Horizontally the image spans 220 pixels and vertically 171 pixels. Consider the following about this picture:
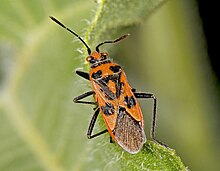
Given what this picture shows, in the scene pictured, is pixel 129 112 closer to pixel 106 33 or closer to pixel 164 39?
pixel 106 33

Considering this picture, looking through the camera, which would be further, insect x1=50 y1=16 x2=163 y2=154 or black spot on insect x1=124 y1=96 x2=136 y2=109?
black spot on insect x1=124 y1=96 x2=136 y2=109

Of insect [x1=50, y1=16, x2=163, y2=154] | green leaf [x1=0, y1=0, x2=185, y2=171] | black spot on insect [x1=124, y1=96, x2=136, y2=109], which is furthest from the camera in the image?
green leaf [x1=0, y1=0, x2=185, y2=171]

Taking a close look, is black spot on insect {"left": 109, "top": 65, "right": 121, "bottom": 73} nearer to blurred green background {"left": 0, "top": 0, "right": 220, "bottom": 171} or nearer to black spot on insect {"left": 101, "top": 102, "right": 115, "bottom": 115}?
blurred green background {"left": 0, "top": 0, "right": 220, "bottom": 171}

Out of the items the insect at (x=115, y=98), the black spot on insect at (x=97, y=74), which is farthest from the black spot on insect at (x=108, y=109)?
the black spot on insect at (x=97, y=74)

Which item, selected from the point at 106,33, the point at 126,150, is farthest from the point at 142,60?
the point at 126,150

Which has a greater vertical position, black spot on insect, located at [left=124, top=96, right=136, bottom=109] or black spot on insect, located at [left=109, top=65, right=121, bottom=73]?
black spot on insect, located at [left=109, top=65, right=121, bottom=73]

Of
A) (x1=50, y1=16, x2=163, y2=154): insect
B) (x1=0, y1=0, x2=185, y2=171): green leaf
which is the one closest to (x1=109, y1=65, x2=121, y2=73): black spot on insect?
(x1=50, y1=16, x2=163, y2=154): insect

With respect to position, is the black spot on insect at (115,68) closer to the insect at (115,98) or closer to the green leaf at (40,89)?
the insect at (115,98)

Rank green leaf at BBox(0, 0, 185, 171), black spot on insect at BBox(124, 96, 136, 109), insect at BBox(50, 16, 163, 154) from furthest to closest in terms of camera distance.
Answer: green leaf at BBox(0, 0, 185, 171) → black spot on insect at BBox(124, 96, 136, 109) → insect at BBox(50, 16, 163, 154)
